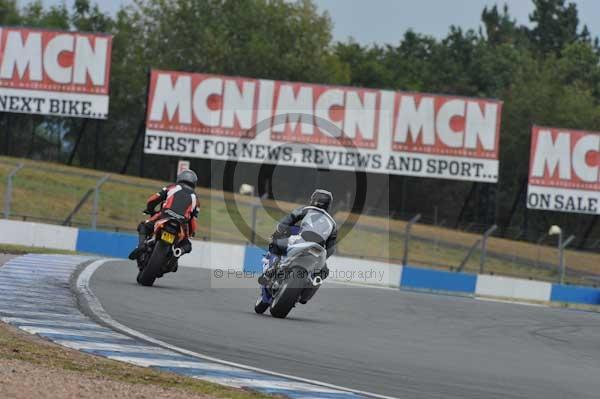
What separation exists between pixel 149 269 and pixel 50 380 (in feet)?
29.5

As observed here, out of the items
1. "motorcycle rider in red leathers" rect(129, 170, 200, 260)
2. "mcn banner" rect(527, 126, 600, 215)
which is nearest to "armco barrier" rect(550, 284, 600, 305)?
"mcn banner" rect(527, 126, 600, 215)

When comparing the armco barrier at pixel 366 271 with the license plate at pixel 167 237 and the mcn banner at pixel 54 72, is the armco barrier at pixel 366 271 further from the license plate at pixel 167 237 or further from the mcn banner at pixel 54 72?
the mcn banner at pixel 54 72

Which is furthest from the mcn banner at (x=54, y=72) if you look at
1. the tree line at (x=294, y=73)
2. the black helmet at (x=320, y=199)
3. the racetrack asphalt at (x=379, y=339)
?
the black helmet at (x=320, y=199)

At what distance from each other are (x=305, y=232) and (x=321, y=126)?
97.9 feet

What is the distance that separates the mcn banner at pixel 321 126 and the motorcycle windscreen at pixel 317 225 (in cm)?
2858

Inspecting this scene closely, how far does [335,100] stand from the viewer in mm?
43906

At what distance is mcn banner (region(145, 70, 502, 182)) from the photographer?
42750 mm

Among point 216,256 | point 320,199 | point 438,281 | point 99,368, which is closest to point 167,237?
point 320,199

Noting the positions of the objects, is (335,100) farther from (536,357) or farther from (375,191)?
(536,357)

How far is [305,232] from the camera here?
547 inches

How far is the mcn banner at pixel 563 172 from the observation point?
145 ft

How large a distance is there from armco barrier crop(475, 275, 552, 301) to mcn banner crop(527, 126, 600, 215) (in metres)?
13.2

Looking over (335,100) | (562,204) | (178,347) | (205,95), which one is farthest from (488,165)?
(178,347)

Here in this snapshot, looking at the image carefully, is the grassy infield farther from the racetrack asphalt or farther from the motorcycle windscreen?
the motorcycle windscreen
